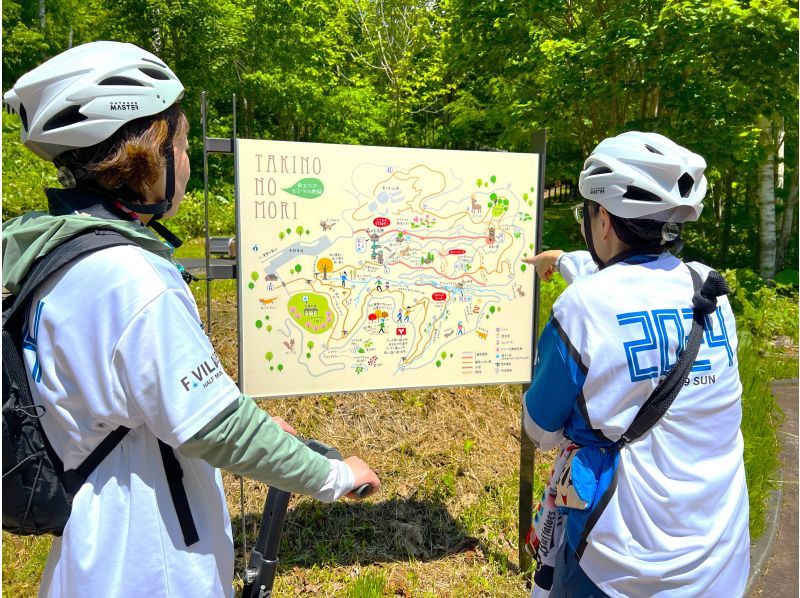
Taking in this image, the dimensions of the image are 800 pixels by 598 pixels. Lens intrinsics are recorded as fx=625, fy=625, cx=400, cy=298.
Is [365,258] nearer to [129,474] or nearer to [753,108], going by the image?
[129,474]

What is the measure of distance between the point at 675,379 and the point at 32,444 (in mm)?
1542

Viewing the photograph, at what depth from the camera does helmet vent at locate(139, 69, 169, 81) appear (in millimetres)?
1510

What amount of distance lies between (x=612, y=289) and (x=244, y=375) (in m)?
1.67

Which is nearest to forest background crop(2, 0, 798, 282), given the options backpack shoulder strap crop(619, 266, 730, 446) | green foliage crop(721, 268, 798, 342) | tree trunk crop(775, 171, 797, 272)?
tree trunk crop(775, 171, 797, 272)

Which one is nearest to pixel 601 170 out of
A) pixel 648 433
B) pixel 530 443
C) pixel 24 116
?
pixel 648 433

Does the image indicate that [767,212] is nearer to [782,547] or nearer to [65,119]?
[782,547]

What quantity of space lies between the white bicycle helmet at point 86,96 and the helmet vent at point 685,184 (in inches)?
55.1

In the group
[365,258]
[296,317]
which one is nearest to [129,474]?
[296,317]

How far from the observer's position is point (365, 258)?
9.48 ft

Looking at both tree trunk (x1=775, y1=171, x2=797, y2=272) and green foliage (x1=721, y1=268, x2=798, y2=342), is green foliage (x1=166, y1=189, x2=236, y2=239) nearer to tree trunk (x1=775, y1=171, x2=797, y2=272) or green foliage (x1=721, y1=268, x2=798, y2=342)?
green foliage (x1=721, y1=268, x2=798, y2=342)

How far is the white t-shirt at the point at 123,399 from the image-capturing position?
125 cm

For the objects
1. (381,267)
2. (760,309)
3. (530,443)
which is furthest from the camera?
(760,309)

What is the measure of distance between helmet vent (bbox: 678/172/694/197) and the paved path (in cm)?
272

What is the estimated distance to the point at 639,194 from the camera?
1.78 metres
